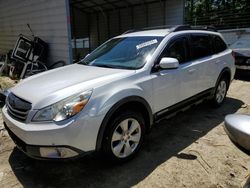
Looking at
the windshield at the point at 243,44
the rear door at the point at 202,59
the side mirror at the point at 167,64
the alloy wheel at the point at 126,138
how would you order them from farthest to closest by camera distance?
the windshield at the point at 243,44 < the rear door at the point at 202,59 < the side mirror at the point at 167,64 < the alloy wheel at the point at 126,138

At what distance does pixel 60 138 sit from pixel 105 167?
90cm

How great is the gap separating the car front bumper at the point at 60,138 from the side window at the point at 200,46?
2470mm

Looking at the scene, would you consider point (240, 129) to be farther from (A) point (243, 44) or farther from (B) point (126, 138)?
(A) point (243, 44)

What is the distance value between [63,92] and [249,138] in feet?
6.27

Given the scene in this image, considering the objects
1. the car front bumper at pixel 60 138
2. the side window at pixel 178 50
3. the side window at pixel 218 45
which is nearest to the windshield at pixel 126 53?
the side window at pixel 178 50

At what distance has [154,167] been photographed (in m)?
3.25

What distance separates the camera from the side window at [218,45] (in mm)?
5191

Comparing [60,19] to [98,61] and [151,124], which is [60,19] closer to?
[98,61]

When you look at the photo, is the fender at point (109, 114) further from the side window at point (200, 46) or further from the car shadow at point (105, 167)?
the side window at point (200, 46)

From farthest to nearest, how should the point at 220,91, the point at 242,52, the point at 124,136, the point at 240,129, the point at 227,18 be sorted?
the point at 227,18 → the point at 242,52 → the point at 220,91 → the point at 124,136 → the point at 240,129

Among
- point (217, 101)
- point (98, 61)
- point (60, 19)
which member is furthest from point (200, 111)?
point (60, 19)

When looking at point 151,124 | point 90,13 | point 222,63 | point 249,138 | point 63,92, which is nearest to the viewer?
point 249,138

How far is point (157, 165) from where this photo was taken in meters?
3.29

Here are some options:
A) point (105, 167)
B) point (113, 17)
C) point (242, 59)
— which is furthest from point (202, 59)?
point (113, 17)
